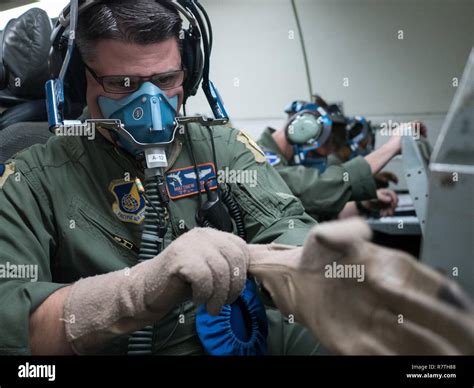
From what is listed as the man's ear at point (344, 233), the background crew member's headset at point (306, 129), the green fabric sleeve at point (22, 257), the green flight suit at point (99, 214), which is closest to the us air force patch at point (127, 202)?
the green flight suit at point (99, 214)

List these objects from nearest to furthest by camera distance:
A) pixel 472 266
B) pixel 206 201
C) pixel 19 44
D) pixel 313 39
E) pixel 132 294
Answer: pixel 472 266
pixel 132 294
pixel 206 201
pixel 19 44
pixel 313 39

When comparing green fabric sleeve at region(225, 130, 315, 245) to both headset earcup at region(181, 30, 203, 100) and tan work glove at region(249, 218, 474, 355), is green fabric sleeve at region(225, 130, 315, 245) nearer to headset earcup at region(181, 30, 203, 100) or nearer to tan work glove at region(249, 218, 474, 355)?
headset earcup at region(181, 30, 203, 100)

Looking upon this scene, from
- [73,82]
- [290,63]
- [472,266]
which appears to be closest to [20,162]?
[73,82]

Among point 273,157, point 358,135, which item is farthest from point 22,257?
point 358,135

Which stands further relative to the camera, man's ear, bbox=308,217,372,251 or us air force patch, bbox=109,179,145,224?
us air force patch, bbox=109,179,145,224

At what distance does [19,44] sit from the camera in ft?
4.08

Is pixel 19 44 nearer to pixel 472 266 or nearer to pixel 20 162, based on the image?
pixel 20 162

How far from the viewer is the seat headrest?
1.24 m

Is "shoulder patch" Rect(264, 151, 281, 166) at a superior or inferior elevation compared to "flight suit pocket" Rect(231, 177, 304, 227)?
superior

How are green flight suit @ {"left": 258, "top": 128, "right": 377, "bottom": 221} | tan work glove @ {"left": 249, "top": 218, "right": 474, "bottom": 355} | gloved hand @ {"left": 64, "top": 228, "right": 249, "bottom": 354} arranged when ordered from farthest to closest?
green flight suit @ {"left": 258, "top": 128, "right": 377, "bottom": 221} → gloved hand @ {"left": 64, "top": 228, "right": 249, "bottom": 354} → tan work glove @ {"left": 249, "top": 218, "right": 474, "bottom": 355}

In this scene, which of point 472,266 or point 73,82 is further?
point 73,82

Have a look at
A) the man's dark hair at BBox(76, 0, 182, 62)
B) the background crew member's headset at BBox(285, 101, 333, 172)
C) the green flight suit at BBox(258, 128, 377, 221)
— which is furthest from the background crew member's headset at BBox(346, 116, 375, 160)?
the man's dark hair at BBox(76, 0, 182, 62)

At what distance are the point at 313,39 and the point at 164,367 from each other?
1.50 m

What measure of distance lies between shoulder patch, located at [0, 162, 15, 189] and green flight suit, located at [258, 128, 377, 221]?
3.36 feet
